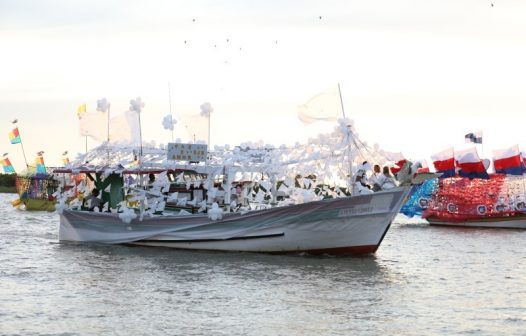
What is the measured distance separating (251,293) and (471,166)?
112 feet

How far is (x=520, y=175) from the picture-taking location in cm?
5203

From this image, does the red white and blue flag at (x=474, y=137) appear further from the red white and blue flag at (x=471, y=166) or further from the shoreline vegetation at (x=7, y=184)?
the shoreline vegetation at (x=7, y=184)

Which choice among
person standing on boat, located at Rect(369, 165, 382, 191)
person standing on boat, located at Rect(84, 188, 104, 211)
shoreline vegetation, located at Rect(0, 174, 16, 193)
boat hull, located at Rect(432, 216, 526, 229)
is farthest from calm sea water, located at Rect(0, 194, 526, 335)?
shoreline vegetation, located at Rect(0, 174, 16, 193)

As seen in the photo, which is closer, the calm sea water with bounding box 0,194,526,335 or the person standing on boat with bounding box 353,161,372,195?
the calm sea water with bounding box 0,194,526,335

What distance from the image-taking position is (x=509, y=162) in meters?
52.3

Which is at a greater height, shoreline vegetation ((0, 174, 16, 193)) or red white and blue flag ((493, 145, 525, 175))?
red white and blue flag ((493, 145, 525, 175))

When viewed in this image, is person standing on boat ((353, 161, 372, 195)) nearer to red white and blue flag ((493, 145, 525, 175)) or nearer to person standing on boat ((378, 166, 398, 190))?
person standing on boat ((378, 166, 398, 190))

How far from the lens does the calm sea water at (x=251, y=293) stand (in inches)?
675

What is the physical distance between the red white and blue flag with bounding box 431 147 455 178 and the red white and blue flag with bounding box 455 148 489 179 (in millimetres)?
481

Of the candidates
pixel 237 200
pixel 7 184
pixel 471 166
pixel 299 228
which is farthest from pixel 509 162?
pixel 7 184

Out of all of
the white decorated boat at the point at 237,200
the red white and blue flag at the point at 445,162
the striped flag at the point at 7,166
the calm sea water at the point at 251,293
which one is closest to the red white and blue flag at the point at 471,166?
the red white and blue flag at the point at 445,162

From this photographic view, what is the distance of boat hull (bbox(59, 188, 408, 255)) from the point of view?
27.6 m

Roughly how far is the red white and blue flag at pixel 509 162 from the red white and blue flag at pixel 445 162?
2510 mm

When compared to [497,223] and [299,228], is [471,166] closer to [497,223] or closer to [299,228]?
[497,223]
